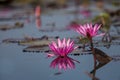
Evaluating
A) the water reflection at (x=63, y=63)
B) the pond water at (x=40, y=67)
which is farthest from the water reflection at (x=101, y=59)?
the water reflection at (x=63, y=63)

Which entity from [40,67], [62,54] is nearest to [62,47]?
[62,54]

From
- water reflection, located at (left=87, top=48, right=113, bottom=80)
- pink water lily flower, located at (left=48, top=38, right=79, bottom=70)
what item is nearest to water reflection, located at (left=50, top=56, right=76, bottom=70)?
pink water lily flower, located at (left=48, top=38, right=79, bottom=70)

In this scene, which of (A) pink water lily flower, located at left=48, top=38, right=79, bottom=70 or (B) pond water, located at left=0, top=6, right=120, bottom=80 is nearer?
(B) pond water, located at left=0, top=6, right=120, bottom=80

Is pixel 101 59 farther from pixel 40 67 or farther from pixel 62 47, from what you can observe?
pixel 40 67

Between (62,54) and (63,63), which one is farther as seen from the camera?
(62,54)

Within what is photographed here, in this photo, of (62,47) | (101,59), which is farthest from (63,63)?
(101,59)

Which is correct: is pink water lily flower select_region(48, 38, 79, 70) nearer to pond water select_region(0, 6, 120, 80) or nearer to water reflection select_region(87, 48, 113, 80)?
pond water select_region(0, 6, 120, 80)

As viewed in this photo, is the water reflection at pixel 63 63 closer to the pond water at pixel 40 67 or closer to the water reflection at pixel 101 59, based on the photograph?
the pond water at pixel 40 67

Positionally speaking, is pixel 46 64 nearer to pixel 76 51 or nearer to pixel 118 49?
pixel 76 51

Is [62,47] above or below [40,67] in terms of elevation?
above

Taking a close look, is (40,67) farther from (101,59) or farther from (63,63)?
(101,59)

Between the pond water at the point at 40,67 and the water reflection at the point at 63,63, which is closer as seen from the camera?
the pond water at the point at 40,67
